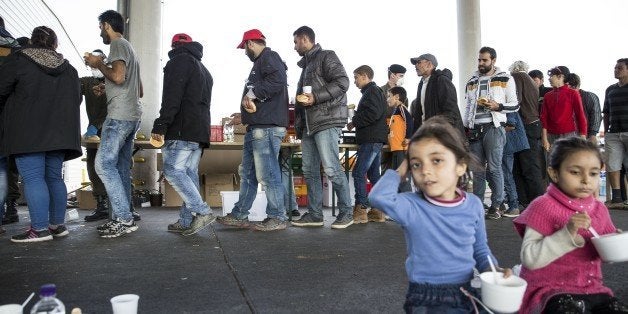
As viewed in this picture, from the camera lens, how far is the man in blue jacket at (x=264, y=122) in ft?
12.8

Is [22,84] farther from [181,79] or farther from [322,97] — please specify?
[322,97]

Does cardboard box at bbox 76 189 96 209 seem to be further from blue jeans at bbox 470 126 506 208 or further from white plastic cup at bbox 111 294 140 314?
white plastic cup at bbox 111 294 140 314

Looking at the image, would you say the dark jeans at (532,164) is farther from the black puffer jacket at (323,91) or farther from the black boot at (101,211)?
the black boot at (101,211)

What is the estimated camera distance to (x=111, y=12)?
3.79 m

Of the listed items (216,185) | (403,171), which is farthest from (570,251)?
(216,185)

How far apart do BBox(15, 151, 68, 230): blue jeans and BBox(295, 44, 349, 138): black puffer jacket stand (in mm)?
1956

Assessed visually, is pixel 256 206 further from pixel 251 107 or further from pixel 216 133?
pixel 251 107

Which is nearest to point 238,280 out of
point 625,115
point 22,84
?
point 22,84

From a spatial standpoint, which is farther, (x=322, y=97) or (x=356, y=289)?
(x=322, y=97)

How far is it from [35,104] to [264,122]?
1653mm

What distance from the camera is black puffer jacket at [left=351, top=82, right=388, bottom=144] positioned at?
4.50 meters

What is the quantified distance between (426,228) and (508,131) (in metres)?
4.05

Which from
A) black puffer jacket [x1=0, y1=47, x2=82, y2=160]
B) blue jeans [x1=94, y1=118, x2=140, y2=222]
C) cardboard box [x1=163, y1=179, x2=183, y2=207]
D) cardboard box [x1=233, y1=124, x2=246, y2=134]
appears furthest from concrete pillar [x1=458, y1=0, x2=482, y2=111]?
black puffer jacket [x1=0, y1=47, x2=82, y2=160]

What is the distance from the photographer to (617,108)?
5.60 m
